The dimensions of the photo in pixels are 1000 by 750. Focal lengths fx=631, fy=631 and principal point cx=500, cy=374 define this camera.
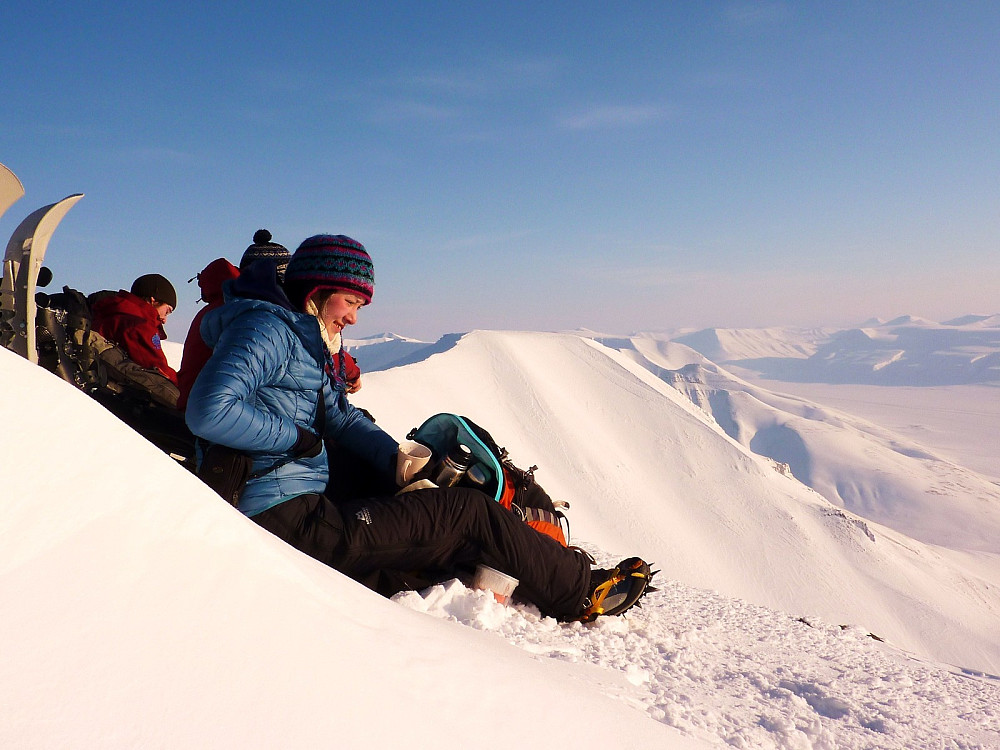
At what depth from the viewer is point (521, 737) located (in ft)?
4.24

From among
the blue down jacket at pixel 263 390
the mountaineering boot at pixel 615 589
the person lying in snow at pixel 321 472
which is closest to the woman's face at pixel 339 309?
the person lying in snow at pixel 321 472

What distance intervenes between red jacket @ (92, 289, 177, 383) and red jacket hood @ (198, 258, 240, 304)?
100cm

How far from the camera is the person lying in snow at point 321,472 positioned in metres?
2.28

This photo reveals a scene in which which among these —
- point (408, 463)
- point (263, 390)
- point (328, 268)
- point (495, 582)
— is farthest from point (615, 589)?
point (328, 268)

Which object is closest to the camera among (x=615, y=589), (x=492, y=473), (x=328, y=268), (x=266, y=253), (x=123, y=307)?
(x=328, y=268)

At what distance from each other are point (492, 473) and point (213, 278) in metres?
2.12

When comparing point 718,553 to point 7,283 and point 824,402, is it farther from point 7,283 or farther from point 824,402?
point 824,402

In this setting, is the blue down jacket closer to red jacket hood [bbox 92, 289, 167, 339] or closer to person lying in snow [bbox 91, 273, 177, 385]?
person lying in snow [bbox 91, 273, 177, 385]

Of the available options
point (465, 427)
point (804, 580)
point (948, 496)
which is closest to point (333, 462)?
point (465, 427)

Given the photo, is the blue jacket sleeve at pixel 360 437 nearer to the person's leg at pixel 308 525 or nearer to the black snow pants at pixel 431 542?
the black snow pants at pixel 431 542

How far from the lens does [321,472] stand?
262 centimetres

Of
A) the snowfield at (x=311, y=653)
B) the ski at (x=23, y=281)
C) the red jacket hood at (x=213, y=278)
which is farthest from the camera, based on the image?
the red jacket hood at (x=213, y=278)

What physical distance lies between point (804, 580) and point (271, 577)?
15.7 meters

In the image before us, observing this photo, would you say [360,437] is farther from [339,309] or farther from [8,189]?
[8,189]
